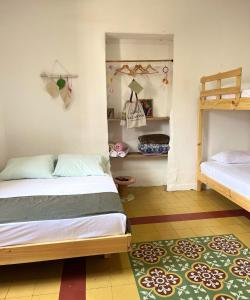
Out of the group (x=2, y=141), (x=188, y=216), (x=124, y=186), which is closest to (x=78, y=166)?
(x=124, y=186)

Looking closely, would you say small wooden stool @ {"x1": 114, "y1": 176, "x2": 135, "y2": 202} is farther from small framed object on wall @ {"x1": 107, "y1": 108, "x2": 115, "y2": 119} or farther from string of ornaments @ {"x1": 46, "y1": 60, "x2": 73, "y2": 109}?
string of ornaments @ {"x1": 46, "y1": 60, "x2": 73, "y2": 109}

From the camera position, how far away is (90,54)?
3.37m

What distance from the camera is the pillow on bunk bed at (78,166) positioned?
287 cm

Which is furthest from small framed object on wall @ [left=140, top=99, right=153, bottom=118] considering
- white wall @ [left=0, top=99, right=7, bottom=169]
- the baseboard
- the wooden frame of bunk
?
white wall @ [left=0, top=99, right=7, bottom=169]

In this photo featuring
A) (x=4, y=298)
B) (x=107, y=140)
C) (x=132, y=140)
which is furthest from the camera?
(x=132, y=140)

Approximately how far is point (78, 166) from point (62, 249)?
1.25 metres

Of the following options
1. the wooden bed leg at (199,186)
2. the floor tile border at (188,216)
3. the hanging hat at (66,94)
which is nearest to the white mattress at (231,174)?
the wooden bed leg at (199,186)

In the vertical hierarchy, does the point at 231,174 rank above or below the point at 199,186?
above

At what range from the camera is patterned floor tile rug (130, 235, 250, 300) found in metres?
1.72

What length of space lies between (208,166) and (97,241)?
2062 millimetres

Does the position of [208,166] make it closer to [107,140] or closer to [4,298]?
[107,140]

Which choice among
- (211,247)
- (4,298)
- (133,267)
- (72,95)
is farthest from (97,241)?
(72,95)

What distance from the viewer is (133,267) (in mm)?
2000

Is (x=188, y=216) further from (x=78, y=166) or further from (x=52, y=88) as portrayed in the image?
(x=52, y=88)
